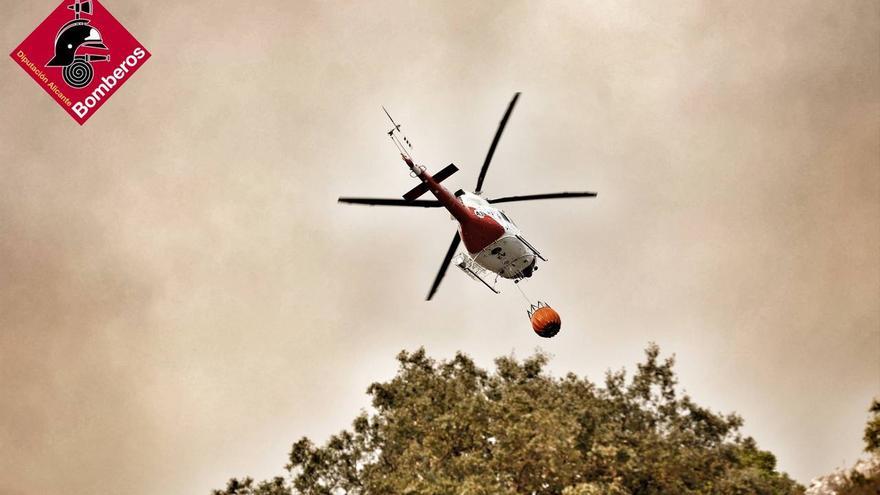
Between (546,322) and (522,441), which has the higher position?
(546,322)

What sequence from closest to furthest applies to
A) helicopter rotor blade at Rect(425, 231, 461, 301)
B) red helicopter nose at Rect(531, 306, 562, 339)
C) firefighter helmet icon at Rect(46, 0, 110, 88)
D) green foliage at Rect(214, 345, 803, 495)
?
green foliage at Rect(214, 345, 803, 495), red helicopter nose at Rect(531, 306, 562, 339), helicopter rotor blade at Rect(425, 231, 461, 301), firefighter helmet icon at Rect(46, 0, 110, 88)

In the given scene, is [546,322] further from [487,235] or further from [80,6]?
[80,6]

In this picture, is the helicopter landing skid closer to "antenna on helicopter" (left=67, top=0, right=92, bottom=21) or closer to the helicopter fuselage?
the helicopter fuselage

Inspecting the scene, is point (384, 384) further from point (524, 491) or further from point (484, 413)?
point (524, 491)

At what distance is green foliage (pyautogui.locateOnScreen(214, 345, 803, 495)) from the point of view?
2620 cm

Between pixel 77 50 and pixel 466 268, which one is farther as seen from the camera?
pixel 77 50

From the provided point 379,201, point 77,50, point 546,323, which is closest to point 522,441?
point 546,323

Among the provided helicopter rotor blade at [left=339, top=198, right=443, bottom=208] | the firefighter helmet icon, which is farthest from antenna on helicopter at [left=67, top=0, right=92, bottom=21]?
helicopter rotor blade at [left=339, top=198, right=443, bottom=208]

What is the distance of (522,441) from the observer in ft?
86.9

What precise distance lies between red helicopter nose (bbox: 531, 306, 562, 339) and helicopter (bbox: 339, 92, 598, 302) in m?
0.72

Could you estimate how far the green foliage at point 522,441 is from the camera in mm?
26203

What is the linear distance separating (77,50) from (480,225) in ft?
88.9

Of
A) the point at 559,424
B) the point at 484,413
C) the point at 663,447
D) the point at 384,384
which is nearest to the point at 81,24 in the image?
the point at 384,384

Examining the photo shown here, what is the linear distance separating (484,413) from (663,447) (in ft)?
26.2
